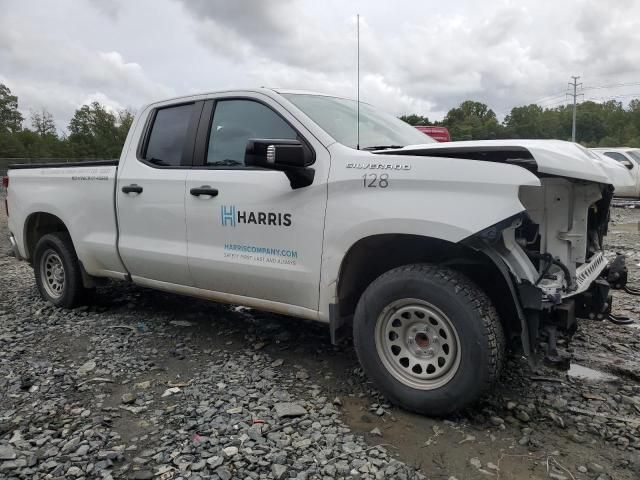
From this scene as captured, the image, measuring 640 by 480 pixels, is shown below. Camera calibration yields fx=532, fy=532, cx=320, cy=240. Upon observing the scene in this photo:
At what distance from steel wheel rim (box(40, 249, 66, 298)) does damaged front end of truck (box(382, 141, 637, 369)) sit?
394 centimetres

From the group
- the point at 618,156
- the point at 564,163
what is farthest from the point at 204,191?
the point at 618,156

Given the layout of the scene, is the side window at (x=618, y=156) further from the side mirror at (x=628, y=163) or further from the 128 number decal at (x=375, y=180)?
the 128 number decal at (x=375, y=180)

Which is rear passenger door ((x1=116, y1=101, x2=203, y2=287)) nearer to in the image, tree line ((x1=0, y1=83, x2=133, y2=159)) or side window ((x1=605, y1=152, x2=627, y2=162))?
side window ((x1=605, y1=152, x2=627, y2=162))

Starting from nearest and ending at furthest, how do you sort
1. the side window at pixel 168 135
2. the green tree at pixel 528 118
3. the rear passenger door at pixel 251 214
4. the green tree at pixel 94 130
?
the rear passenger door at pixel 251 214 → the side window at pixel 168 135 → the green tree at pixel 528 118 → the green tree at pixel 94 130

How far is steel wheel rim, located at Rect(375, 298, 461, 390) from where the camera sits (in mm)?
2953

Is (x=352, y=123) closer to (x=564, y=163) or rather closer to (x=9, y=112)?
(x=564, y=163)

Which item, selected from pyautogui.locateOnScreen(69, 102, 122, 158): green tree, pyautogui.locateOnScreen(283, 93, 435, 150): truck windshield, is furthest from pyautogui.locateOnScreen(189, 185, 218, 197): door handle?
pyautogui.locateOnScreen(69, 102, 122, 158): green tree

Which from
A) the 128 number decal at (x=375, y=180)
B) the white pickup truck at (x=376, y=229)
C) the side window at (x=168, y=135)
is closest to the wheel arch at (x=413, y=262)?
the white pickup truck at (x=376, y=229)

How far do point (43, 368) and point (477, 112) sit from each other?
2066 inches

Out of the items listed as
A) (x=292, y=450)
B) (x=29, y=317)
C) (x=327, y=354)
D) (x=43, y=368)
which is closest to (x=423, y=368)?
(x=292, y=450)

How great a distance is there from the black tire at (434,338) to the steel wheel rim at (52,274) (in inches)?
142

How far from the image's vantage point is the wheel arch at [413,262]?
3.03m

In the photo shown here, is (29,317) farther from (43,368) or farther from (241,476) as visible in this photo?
(241,476)

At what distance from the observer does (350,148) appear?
3355mm
